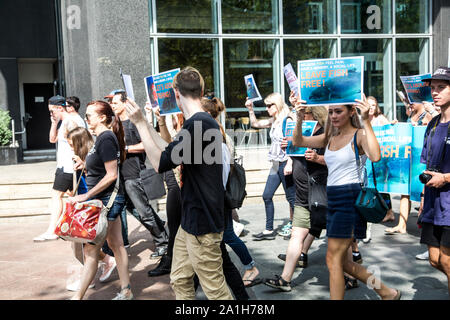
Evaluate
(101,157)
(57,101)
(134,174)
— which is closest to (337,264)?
(101,157)

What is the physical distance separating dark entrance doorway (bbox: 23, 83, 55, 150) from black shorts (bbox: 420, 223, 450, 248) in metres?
18.2

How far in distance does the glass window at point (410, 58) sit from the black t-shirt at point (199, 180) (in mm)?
12052

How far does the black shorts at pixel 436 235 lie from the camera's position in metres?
3.68

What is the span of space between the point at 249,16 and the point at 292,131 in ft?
28.4

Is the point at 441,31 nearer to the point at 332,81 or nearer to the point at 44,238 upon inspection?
the point at 332,81

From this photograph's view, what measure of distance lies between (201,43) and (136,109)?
971 cm

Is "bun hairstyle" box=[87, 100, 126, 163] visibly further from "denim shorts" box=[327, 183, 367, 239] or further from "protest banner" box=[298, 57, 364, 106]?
"denim shorts" box=[327, 183, 367, 239]

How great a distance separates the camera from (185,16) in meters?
12.0

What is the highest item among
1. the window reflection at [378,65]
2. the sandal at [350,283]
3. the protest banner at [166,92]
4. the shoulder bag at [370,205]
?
the window reflection at [378,65]

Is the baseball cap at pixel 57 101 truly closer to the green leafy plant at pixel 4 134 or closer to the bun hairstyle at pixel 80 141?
the bun hairstyle at pixel 80 141

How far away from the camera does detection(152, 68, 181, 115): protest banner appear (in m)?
4.16

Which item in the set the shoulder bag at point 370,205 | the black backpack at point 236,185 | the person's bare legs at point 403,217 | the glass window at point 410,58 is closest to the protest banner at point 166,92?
the black backpack at point 236,185
